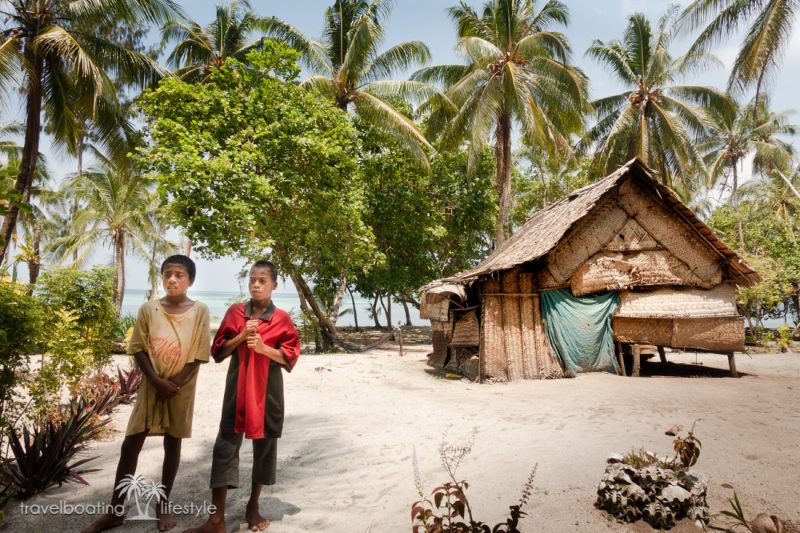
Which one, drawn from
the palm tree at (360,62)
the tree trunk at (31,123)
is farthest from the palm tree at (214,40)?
the tree trunk at (31,123)

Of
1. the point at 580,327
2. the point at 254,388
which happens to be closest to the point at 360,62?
the point at 580,327

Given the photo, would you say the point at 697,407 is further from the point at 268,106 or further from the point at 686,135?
the point at 686,135

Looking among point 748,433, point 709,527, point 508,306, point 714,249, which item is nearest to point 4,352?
point 709,527

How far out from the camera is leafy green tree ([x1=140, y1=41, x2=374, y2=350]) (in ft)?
33.8

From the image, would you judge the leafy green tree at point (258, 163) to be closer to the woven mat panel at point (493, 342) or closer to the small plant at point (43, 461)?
the woven mat panel at point (493, 342)

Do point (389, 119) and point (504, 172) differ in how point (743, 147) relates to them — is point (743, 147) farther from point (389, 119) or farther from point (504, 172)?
point (389, 119)

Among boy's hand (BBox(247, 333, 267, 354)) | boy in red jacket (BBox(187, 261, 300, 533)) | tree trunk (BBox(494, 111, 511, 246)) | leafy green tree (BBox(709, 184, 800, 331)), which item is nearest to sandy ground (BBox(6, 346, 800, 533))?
boy in red jacket (BBox(187, 261, 300, 533))

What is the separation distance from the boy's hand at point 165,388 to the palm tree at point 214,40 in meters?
15.3

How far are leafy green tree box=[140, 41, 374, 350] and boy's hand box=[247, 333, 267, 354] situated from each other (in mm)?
8258

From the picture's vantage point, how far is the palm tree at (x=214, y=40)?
49.9 feet

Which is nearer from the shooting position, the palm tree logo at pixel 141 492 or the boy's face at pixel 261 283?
the palm tree logo at pixel 141 492

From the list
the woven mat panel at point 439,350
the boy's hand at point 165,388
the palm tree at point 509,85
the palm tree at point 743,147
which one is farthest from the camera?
the palm tree at point 743,147

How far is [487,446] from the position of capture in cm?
436

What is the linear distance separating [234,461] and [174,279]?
127 centimetres
